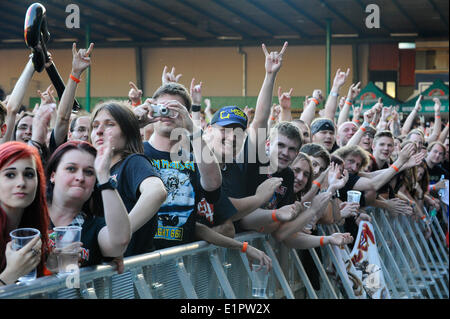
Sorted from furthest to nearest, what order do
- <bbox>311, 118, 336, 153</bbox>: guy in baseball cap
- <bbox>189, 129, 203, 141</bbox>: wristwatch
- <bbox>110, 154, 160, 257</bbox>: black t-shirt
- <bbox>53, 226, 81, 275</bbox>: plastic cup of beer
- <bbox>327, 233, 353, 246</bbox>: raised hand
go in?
<bbox>311, 118, 336, 153</bbox>: guy in baseball cap < <bbox>327, 233, 353, 246</bbox>: raised hand < <bbox>189, 129, 203, 141</bbox>: wristwatch < <bbox>110, 154, 160, 257</bbox>: black t-shirt < <bbox>53, 226, 81, 275</bbox>: plastic cup of beer

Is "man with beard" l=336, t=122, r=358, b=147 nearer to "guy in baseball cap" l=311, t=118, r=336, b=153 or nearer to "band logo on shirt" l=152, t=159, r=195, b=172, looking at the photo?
"guy in baseball cap" l=311, t=118, r=336, b=153

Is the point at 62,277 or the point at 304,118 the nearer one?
the point at 62,277

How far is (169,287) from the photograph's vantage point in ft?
10.2

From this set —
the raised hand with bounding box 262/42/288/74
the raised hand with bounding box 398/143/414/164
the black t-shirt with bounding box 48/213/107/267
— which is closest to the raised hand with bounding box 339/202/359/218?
the raised hand with bounding box 398/143/414/164

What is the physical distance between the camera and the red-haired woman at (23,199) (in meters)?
2.36

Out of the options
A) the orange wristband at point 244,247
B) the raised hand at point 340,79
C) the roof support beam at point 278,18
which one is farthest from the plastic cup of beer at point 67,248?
the roof support beam at point 278,18

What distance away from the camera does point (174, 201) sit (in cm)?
337

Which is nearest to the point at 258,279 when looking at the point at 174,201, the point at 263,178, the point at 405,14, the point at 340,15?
the point at 263,178

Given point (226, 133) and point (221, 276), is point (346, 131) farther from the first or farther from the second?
point (221, 276)

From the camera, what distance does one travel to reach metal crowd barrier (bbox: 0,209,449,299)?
8.38ft

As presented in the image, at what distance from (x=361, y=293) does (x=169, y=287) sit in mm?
2291

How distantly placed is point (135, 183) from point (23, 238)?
713 millimetres
